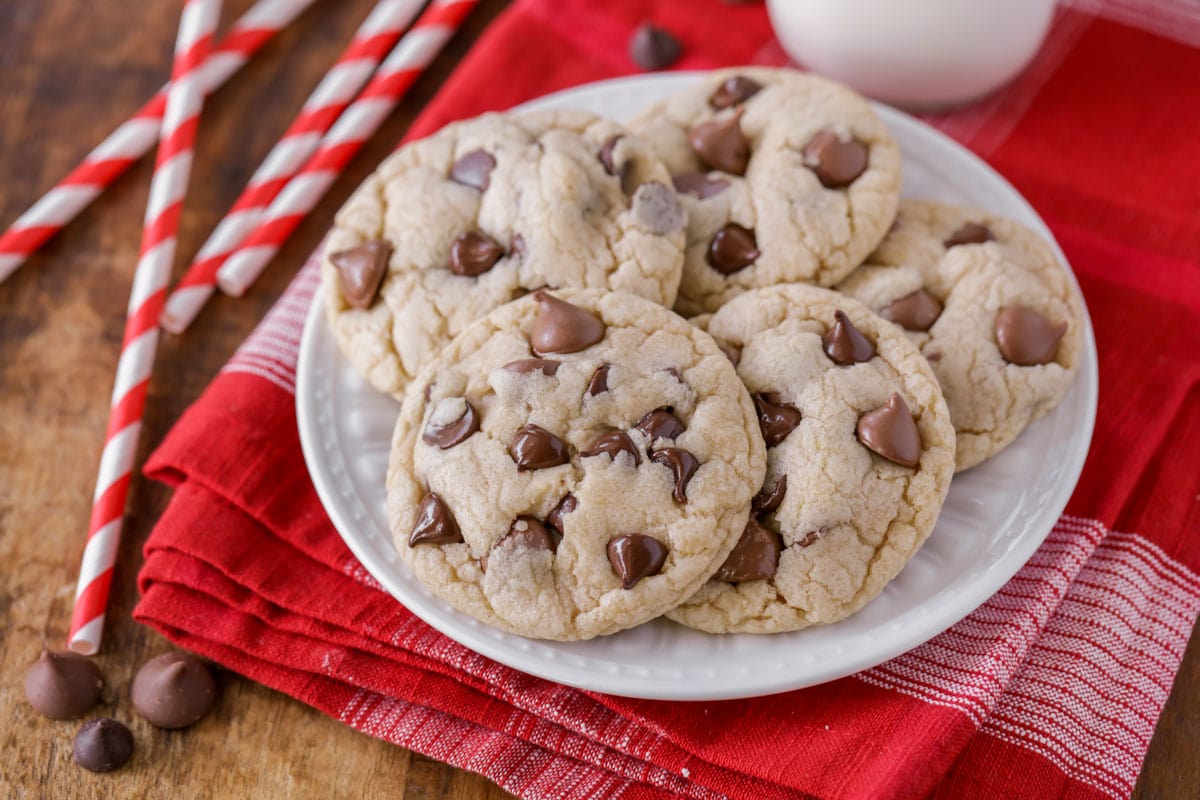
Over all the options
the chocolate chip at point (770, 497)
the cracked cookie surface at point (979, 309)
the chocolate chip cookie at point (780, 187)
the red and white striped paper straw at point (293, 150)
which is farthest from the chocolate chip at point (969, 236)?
the red and white striped paper straw at point (293, 150)

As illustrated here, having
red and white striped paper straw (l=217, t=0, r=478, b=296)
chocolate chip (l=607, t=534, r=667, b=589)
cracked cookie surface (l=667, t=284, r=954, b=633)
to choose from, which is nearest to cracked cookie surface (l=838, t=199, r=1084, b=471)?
cracked cookie surface (l=667, t=284, r=954, b=633)

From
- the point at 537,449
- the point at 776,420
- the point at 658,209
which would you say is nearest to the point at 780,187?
the point at 658,209

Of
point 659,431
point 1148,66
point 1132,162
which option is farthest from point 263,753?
point 1148,66

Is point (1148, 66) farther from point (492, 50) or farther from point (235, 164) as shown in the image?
point (235, 164)

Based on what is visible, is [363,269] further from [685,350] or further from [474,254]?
[685,350]

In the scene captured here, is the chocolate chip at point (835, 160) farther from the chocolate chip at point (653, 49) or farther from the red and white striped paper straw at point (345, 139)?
the red and white striped paper straw at point (345, 139)
